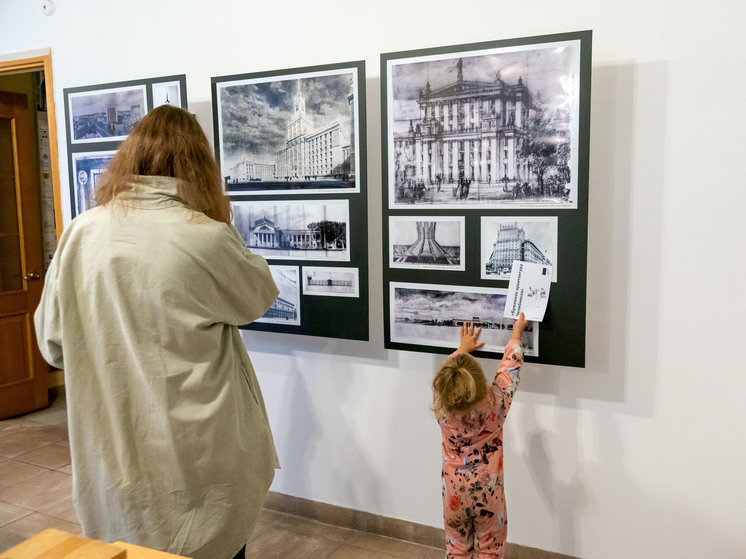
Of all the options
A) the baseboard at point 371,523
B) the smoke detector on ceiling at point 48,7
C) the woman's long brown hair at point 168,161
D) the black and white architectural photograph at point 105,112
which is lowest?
the baseboard at point 371,523

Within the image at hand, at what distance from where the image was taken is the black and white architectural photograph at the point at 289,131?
2.53 meters

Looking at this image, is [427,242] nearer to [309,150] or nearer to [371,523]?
[309,150]

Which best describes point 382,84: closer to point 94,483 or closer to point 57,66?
point 94,483

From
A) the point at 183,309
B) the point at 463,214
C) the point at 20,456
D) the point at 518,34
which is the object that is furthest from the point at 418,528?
the point at 20,456

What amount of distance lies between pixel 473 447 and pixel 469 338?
436 millimetres

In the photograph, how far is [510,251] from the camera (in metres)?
2.27

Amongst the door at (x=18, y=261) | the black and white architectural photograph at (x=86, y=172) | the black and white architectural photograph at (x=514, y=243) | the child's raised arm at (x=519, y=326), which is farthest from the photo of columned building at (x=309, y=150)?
the door at (x=18, y=261)

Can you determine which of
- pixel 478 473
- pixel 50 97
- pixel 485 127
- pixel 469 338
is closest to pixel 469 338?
pixel 469 338

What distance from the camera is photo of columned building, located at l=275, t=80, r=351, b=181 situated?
2.56m

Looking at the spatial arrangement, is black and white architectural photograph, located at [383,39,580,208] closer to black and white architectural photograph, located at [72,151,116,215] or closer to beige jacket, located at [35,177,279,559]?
beige jacket, located at [35,177,279,559]

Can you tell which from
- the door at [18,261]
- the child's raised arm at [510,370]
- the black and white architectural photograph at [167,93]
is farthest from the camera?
the door at [18,261]

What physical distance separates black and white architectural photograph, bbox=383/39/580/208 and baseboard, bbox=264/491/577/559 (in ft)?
4.60

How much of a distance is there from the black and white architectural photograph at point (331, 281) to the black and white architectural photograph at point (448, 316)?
20cm

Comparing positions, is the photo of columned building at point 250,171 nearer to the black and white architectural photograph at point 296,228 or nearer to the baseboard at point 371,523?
the black and white architectural photograph at point 296,228
